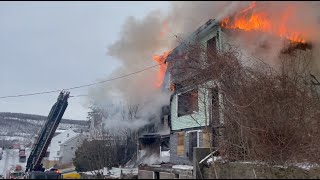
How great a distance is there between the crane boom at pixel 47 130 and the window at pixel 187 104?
6.80 meters

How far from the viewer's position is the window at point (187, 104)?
62.5ft

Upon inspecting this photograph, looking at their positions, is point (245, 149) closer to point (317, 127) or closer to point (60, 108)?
point (317, 127)

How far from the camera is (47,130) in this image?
63.3 ft

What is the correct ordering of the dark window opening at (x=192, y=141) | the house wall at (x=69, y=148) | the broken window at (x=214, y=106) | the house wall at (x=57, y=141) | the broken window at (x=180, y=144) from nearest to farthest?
the broken window at (x=214, y=106) → the dark window opening at (x=192, y=141) → the broken window at (x=180, y=144) → the house wall at (x=69, y=148) → the house wall at (x=57, y=141)

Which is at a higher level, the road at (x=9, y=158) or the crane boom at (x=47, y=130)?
the crane boom at (x=47, y=130)

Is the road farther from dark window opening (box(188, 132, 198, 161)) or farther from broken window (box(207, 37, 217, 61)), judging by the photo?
broken window (box(207, 37, 217, 61))

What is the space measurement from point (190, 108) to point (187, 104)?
0.45 meters

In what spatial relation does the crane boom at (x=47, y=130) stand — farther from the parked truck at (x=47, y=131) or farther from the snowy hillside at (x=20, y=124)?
the snowy hillside at (x=20, y=124)

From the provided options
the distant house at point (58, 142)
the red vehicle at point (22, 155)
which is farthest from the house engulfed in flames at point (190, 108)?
the distant house at point (58, 142)

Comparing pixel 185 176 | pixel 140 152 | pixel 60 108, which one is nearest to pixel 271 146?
pixel 185 176

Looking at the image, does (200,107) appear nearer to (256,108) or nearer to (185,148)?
(185,148)

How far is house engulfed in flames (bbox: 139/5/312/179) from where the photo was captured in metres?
14.5

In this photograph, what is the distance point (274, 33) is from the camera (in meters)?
16.3

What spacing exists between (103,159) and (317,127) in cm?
1778
